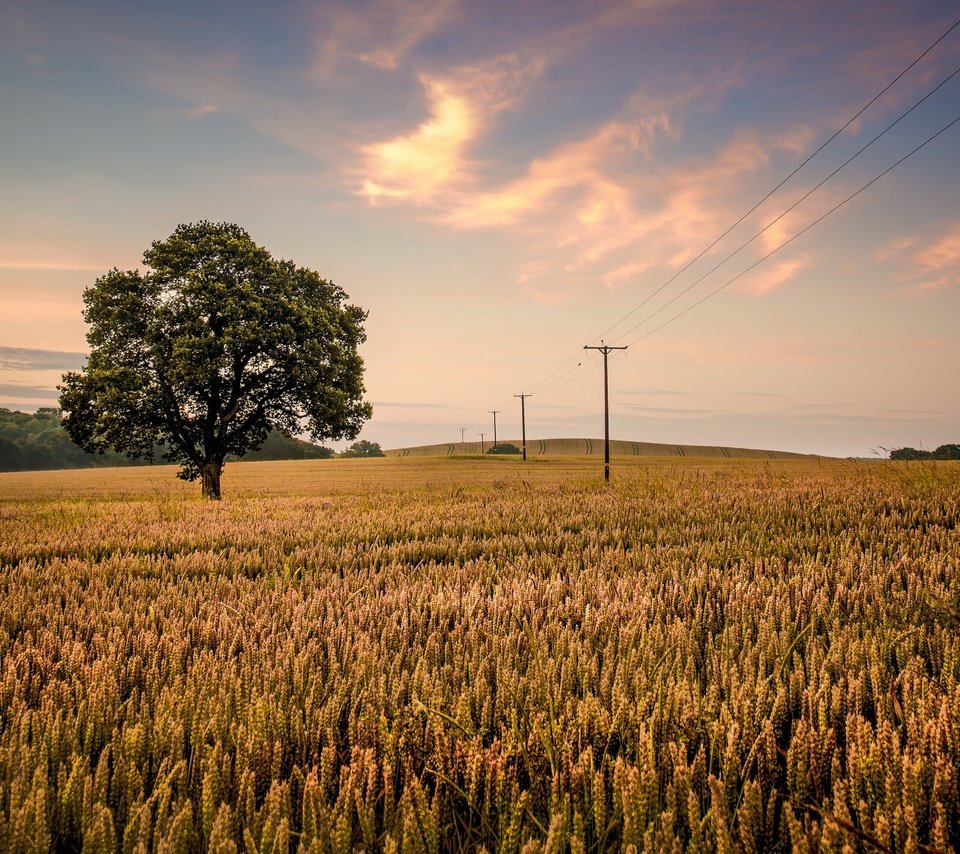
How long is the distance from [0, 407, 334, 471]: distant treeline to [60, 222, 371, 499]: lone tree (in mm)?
65778

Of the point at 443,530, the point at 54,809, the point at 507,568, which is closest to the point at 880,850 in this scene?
the point at 54,809

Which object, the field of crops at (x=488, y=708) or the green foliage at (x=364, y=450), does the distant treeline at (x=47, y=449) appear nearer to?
the green foliage at (x=364, y=450)

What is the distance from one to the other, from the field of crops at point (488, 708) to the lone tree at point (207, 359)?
18.4m

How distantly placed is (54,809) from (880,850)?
2301mm

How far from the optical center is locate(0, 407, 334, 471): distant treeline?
10156 cm

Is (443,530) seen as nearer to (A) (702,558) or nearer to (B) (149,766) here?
(A) (702,558)

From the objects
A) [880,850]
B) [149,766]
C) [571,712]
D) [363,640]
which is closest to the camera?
[880,850]

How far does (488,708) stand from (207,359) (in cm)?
2249

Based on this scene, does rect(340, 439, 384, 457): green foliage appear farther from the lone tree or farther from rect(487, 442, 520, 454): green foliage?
the lone tree

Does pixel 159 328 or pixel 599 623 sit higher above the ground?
pixel 159 328

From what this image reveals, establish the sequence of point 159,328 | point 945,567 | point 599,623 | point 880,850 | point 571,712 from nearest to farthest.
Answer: point 880,850 → point 571,712 → point 599,623 → point 945,567 → point 159,328

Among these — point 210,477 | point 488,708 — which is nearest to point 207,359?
point 210,477

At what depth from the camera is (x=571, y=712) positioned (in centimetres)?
220

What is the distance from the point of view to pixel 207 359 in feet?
71.9
